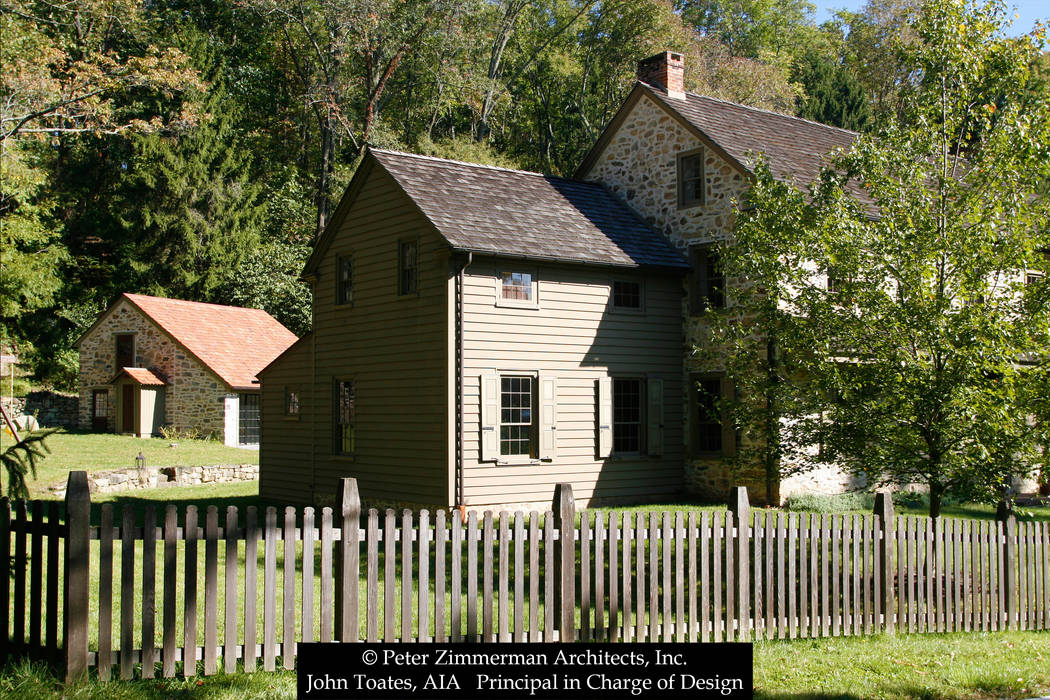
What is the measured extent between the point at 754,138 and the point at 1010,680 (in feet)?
52.6

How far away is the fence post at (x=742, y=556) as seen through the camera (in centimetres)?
819

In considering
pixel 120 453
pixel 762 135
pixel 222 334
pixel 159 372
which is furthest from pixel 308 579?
pixel 222 334

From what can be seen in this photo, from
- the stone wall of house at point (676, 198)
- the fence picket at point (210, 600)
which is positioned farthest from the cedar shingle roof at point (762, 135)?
the fence picket at point (210, 600)

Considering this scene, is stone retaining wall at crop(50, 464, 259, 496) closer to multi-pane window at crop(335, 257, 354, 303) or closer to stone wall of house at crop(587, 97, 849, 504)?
multi-pane window at crop(335, 257, 354, 303)

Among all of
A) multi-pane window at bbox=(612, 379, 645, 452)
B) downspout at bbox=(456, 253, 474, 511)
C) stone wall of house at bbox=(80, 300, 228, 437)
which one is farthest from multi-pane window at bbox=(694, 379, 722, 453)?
stone wall of house at bbox=(80, 300, 228, 437)

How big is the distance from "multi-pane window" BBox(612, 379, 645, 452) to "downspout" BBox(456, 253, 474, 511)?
12.2 ft

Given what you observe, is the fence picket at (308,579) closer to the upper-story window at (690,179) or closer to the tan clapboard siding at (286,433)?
the tan clapboard siding at (286,433)

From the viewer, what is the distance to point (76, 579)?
20.7 feet

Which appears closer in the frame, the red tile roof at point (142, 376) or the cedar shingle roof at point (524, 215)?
the cedar shingle roof at point (524, 215)

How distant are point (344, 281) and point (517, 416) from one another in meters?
5.02

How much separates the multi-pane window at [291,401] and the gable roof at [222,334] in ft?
36.2

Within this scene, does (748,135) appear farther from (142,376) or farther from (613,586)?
(142,376)

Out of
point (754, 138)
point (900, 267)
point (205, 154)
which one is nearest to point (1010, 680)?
point (900, 267)

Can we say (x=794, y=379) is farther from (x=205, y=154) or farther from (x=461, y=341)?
(x=205, y=154)
